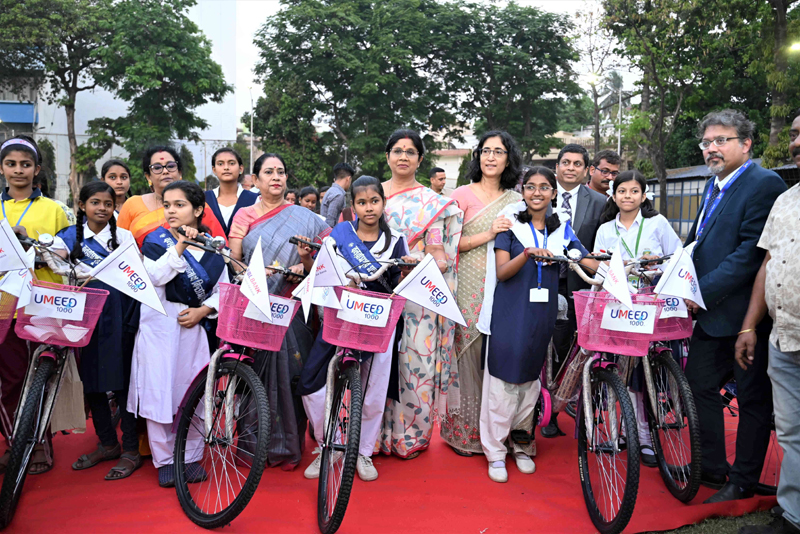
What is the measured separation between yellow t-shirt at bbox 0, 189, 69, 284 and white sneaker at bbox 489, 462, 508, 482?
2840mm

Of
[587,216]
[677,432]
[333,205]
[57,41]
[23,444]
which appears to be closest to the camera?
[23,444]

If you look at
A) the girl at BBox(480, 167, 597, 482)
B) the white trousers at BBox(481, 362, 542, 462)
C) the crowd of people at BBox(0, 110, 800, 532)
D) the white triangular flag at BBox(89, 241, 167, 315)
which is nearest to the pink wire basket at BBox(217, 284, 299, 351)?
the white triangular flag at BBox(89, 241, 167, 315)

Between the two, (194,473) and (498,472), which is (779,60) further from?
(194,473)

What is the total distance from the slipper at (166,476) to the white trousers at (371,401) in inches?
32.1

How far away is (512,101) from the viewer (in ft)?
96.6

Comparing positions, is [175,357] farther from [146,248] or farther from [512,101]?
[512,101]

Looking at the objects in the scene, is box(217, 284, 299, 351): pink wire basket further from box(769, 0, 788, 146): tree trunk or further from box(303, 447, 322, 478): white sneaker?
box(769, 0, 788, 146): tree trunk

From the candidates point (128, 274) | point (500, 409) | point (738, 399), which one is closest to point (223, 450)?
point (128, 274)

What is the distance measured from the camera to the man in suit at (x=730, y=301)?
10.7 ft

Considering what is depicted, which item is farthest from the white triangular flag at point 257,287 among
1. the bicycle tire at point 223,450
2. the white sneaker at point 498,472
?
the white sneaker at point 498,472

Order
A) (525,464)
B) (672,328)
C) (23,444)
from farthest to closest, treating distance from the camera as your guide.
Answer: (525,464) → (672,328) → (23,444)

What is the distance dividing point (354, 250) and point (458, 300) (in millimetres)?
1000

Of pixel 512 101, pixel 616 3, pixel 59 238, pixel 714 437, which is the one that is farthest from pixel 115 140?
pixel 714 437

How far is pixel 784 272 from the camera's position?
293cm
